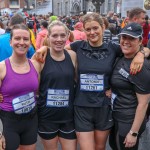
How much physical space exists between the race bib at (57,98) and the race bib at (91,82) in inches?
7.2

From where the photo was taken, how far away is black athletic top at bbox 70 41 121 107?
2.84 metres

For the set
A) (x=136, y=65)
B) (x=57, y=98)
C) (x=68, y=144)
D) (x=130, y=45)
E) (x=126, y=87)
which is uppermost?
(x=130, y=45)

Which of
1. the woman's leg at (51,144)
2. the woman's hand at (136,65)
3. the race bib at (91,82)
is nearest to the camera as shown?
the woman's hand at (136,65)

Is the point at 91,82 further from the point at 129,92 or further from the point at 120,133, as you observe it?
the point at 120,133

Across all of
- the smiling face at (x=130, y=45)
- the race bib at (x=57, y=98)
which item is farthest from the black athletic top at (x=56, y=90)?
the smiling face at (x=130, y=45)

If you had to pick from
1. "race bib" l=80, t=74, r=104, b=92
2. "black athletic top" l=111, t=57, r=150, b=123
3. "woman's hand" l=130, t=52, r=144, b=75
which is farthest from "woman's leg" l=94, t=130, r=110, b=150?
"woman's hand" l=130, t=52, r=144, b=75

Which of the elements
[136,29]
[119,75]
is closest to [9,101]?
[119,75]

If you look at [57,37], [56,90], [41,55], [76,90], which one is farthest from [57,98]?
[57,37]

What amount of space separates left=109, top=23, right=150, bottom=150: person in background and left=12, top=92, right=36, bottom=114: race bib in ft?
2.65

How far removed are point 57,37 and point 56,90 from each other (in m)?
0.52

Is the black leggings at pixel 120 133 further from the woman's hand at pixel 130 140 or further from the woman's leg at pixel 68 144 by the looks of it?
the woman's leg at pixel 68 144

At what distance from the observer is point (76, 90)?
294 cm

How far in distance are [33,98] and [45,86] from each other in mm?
171

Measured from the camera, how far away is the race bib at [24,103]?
8.66 feet
